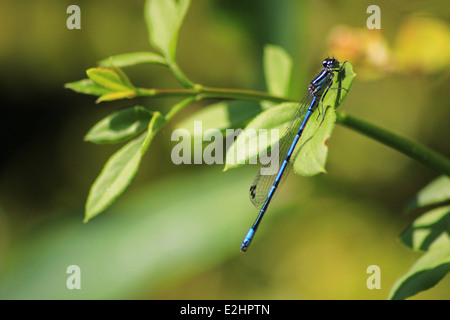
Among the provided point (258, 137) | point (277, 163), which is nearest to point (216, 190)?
point (277, 163)

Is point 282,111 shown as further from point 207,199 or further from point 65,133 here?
point 65,133

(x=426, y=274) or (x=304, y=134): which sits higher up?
(x=304, y=134)

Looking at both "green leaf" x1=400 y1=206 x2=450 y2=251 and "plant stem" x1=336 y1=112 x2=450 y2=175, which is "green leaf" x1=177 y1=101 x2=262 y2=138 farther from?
"green leaf" x1=400 y1=206 x2=450 y2=251

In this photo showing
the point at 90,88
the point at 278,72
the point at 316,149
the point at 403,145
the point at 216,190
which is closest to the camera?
the point at 316,149

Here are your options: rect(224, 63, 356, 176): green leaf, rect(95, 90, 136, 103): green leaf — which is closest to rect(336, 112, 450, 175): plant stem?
rect(224, 63, 356, 176): green leaf

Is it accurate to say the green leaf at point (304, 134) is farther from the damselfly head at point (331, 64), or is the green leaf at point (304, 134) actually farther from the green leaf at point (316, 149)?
the damselfly head at point (331, 64)

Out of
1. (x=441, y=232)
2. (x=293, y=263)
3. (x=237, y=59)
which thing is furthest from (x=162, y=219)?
(x=441, y=232)

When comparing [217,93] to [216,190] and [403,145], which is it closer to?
[403,145]
